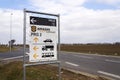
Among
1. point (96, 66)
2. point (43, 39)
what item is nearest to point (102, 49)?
point (96, 66)

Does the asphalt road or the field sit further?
the field

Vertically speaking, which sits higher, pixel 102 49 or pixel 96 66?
pixel 102 49

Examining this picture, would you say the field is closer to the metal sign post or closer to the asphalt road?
the asphalt road

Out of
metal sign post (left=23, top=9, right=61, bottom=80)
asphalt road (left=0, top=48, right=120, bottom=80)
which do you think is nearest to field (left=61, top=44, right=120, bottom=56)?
asphalt road (left=0, top=48, right=120, bottom=80)

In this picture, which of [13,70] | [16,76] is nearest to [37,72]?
[16,76]

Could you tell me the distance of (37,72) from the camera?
46.2 ft

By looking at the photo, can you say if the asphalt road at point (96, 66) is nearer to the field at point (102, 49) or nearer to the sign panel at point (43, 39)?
the sign panel at point (43, 39)

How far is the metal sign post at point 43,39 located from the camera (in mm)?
9359

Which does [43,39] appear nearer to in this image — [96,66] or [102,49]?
[96,66]

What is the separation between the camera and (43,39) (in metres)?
9.67

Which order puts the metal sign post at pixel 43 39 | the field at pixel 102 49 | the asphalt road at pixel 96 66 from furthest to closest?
the field at pixel 102 49
the asphalt road at pixel 96 66
the metal sign post at pixel 43 39

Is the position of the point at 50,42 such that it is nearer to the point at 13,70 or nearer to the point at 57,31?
the point at 57,31

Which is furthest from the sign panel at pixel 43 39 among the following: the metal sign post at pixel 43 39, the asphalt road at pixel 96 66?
the asphalt road at pixel 96 66

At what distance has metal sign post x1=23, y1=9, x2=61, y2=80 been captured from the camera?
936cm
